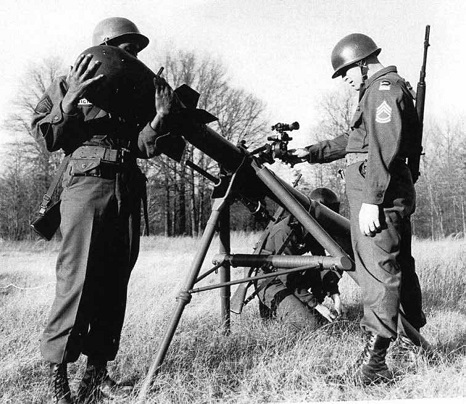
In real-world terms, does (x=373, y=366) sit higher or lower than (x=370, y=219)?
lower

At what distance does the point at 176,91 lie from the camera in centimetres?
320

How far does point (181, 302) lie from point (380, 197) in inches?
55.6

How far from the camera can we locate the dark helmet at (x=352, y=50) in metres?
3.50

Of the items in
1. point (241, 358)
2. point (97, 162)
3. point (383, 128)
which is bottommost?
point (241, 358)

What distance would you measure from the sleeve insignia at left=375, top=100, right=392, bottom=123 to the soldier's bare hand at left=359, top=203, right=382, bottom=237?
54 cm

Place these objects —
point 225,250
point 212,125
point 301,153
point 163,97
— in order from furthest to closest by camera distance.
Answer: point 212,125
point 301,153
point 225,250
point 163,97

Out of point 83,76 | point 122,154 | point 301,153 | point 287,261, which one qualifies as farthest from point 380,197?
point 83,76

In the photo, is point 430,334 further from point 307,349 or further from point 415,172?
point 415,172

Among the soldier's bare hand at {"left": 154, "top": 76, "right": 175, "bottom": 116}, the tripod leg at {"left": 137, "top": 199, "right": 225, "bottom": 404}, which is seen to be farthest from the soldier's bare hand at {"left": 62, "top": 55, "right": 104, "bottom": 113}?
the tripod leg at {"left": 137, "top": 199, "right": 225, "bottom": 404}

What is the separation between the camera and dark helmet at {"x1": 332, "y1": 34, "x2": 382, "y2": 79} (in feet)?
11.5

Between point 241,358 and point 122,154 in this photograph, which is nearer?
point 122,154

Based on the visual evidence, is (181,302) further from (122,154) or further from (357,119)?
(357,119)

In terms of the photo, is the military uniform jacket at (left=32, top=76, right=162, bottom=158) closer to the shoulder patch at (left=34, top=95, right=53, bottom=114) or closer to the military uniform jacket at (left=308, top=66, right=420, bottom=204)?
the shoulder patch at (left=34, top=95, right=53, bottom=114)

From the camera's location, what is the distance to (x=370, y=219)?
9.89 feet
